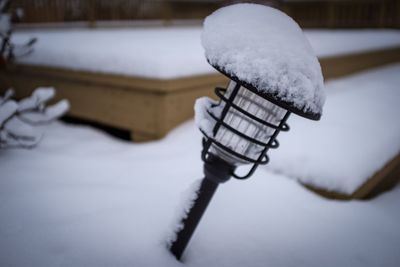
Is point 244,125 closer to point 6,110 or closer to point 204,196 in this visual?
point 204,196

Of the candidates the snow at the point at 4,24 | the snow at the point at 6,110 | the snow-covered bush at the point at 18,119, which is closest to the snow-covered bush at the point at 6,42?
the snow at the point at 4,24

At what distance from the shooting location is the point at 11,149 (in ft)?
5.09

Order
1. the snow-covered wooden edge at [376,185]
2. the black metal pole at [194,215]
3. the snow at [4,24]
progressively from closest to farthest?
the black metal pole at [194,215] → the snow-covered wooden edge at [376,185] → the snow at [4,24]

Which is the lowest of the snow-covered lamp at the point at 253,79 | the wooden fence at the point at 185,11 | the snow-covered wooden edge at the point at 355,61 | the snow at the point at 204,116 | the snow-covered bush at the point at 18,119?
the wooden fence at the point at 185,11

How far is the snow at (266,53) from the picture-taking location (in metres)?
0.62

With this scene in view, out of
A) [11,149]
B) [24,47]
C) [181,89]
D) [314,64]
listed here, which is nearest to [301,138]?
[181,89]

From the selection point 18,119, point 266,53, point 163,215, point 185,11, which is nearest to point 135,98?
point 18,119

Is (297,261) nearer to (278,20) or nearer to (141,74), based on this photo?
(278,20)

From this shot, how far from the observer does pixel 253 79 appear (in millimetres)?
623

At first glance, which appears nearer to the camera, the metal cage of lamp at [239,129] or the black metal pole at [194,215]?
the metal cage of lamp at [239,129]

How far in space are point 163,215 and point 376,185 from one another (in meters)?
0.91

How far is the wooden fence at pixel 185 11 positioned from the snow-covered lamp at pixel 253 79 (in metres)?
4.78

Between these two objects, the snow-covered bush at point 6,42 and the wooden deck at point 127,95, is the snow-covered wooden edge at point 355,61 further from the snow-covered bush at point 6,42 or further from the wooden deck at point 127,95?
the snow-covered bush at point 6,42

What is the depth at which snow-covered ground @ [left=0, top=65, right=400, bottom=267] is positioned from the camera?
0.94 metres
